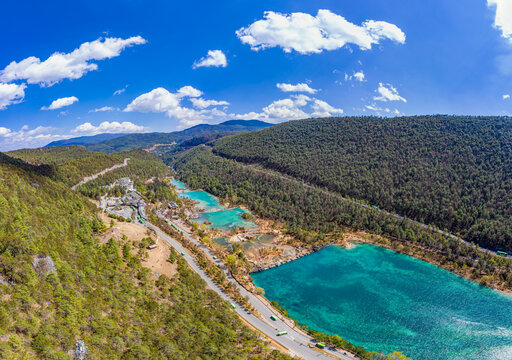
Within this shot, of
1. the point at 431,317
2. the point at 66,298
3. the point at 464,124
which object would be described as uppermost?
the point at 464,124

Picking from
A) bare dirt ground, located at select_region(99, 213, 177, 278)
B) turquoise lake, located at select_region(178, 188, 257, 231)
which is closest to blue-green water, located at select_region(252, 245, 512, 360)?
bare dirt ground, located at select_region(99, 213, 177, 278)

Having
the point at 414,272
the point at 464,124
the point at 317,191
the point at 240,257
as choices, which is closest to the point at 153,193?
the point at 240,257

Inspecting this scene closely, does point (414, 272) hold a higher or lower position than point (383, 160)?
lower

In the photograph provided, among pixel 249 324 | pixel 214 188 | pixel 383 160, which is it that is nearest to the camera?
pixel 249 324

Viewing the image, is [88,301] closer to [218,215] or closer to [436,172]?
[218,215]

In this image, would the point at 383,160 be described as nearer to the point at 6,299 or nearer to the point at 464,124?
the point at 464,124

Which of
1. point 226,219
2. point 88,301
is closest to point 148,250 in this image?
point 88,301

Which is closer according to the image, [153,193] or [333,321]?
[333,321]
